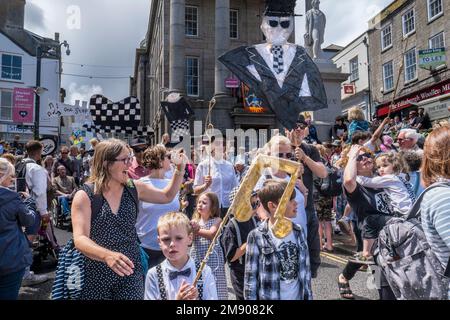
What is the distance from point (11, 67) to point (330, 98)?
34608 mm

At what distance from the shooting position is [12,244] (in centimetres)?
316

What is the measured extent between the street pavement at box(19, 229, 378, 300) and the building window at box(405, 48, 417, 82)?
2363 centimetres

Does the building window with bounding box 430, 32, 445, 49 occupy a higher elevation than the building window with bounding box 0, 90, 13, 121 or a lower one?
higher

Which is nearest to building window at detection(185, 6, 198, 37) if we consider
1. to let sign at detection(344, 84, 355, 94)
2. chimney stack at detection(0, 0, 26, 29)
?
to let sign at detection(344, 84, 355, 94)

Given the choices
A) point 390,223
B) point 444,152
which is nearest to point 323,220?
point 390,223

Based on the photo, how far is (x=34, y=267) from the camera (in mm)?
6125

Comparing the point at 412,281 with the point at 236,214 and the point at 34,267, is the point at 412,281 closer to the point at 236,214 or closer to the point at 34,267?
the point at 236,214

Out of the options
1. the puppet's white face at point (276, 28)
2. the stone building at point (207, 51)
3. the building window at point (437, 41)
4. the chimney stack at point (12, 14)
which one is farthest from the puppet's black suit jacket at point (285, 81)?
the chimney stack at point (12, 14)

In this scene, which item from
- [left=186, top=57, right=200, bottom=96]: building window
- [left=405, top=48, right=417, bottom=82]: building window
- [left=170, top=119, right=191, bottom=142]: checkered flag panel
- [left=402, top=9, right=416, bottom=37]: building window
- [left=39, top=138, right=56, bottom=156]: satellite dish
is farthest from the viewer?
[left=402, top=9, right=416, bottom=37]: building window

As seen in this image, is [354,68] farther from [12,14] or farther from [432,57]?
[12,14]

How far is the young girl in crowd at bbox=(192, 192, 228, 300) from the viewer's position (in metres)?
3.44

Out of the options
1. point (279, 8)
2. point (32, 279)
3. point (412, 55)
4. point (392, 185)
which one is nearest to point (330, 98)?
point (279, 8)

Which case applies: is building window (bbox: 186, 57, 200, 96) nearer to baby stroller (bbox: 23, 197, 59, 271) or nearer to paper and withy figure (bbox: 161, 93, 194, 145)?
paper and withy figure (bbox: 161, 93, 194, 145)

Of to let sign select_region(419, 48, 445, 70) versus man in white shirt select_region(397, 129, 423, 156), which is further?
to let sign select_region(419, 48, 445, 70)
